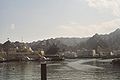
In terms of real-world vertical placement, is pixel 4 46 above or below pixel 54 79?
above

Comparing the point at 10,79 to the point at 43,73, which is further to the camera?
the point at 10,79

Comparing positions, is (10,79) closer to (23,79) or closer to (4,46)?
(23,79)

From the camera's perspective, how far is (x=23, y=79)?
144ft

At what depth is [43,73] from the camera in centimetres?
1730

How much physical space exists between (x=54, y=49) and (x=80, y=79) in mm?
152084

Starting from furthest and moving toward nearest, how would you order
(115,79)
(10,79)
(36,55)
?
(36,55)
(10,79)
(115,79)

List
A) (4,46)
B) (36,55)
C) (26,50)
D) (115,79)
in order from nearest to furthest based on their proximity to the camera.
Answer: (115,79)
(36,55)
(26,50)
(4,46)

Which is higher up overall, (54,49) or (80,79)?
(54,49)

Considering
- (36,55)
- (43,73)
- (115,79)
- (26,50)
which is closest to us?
(43,73)

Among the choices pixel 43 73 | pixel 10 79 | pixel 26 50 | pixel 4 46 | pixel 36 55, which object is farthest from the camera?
pixel 4 46

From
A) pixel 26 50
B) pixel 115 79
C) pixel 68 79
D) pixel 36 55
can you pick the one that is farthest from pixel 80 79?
pixel 26 50

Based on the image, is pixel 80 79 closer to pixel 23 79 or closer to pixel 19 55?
pixel 23 79

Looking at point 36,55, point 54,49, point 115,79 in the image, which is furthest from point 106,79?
point 54,49

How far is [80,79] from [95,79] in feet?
8.09
